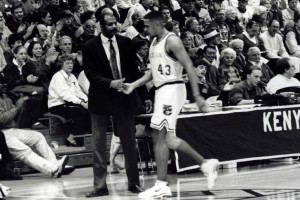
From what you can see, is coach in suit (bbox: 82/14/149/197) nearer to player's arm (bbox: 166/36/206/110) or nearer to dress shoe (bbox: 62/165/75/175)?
player's arm (bbox: 166/36/206/110)

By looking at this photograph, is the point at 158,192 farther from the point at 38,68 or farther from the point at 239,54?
the point at 239,54

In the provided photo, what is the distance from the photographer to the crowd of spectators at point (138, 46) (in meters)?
16.7

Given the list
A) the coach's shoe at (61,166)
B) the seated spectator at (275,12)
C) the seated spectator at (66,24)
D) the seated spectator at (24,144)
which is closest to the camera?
the seated spectator at (24,144)

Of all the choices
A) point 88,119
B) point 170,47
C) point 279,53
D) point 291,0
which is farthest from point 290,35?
point 170,47

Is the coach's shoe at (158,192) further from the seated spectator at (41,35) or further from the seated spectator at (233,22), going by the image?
the seated spectator at (233,22)

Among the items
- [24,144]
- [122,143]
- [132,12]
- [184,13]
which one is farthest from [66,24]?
[122,143]

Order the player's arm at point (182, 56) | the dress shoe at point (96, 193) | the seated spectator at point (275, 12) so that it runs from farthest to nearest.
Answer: the seated spectator at point (275, 12) → the dress shoe at point (96, 193) → the player's arm at point (182, 56)

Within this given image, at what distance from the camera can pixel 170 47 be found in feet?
37.1

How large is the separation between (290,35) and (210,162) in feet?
40.9

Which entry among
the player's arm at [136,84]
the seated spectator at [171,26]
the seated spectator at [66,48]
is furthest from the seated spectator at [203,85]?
the player's arm at [136,84]

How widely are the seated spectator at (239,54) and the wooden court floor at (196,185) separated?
188 inches

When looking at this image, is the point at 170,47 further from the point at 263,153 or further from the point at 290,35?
the point at 290,35

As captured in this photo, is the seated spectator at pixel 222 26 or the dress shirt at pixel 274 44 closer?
the seated spectator at pixel 222 26

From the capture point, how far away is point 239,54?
2033 cm
